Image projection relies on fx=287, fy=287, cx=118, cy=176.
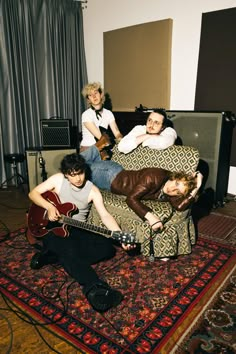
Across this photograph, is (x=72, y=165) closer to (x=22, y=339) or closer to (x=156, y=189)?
(x=156, y=189)

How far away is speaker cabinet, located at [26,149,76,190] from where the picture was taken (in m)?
3.86

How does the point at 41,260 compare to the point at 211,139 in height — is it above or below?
below

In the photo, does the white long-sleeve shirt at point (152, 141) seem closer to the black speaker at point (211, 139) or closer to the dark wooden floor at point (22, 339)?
the black speaker at point (211, 139)

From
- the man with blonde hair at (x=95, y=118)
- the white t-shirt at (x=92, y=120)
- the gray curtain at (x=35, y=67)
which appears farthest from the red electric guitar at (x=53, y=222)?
the gray curtain at (x=35, y=67)

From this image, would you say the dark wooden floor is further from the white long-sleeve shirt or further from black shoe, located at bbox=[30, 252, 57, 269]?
the white long-sleeve shirt

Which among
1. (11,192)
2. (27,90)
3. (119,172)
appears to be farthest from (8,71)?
(119,172)

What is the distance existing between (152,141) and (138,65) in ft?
6.93

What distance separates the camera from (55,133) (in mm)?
4121

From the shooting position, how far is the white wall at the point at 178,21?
3.83 metres

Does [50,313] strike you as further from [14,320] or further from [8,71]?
[8,71]

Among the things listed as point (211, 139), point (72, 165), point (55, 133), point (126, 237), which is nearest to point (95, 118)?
point (55, 133)

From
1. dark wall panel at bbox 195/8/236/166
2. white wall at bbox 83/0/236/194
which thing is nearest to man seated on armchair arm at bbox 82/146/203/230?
dark wall panel at bbox 195/8/236/166

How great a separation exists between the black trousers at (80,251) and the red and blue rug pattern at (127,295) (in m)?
0.15

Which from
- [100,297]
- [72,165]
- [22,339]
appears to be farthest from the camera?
[72,165]
